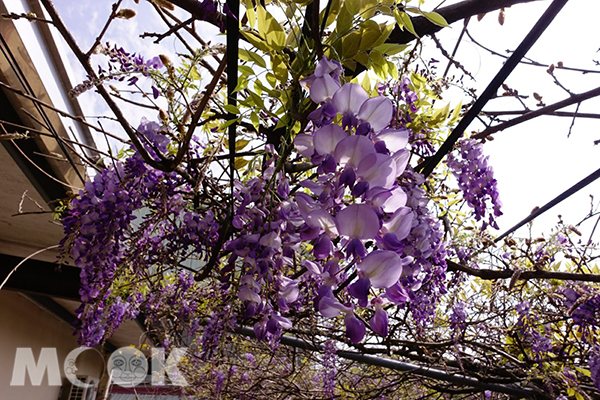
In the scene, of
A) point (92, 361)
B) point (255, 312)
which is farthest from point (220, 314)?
point (92, 361)

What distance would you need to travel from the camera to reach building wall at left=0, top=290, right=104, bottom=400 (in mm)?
4285

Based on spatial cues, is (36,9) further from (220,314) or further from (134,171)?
(220,314)

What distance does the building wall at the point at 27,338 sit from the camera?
4285 mm

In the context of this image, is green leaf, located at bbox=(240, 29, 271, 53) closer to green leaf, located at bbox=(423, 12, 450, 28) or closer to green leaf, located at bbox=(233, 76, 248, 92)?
green leaf, located at bbox=(233, 76, 248, 92)

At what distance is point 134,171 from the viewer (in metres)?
1.14

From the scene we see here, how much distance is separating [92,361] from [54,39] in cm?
758

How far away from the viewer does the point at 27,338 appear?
15.9 ft

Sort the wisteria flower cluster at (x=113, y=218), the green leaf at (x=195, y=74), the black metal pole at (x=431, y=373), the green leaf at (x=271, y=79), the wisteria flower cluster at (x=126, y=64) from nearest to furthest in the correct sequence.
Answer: the green leaf at (x=271, y=79) → the wisteria flower cluster at (x=126, y=64) → the wisteria flower cluster at (x=113, y=218) → the green leaf at (x=195, y=74) → the black metal pole at (x=431, y=373)

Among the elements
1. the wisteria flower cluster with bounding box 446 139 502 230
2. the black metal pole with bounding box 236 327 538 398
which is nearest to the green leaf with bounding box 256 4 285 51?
the wisteria flower cluster with bounding box 446 139 502 230

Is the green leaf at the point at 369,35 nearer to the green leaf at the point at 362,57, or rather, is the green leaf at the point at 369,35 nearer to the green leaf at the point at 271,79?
the green leaf at the point at 362,57

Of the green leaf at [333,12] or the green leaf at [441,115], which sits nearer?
the green leaf at [333,12]

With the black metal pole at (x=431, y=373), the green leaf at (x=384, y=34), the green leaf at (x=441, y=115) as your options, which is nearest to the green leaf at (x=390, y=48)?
the green leaf at (x=384, y=34)

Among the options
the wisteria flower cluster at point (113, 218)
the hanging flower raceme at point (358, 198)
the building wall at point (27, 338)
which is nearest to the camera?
the hanging flower raceme at point (358, 198)

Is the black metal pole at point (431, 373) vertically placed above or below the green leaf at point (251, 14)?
below
